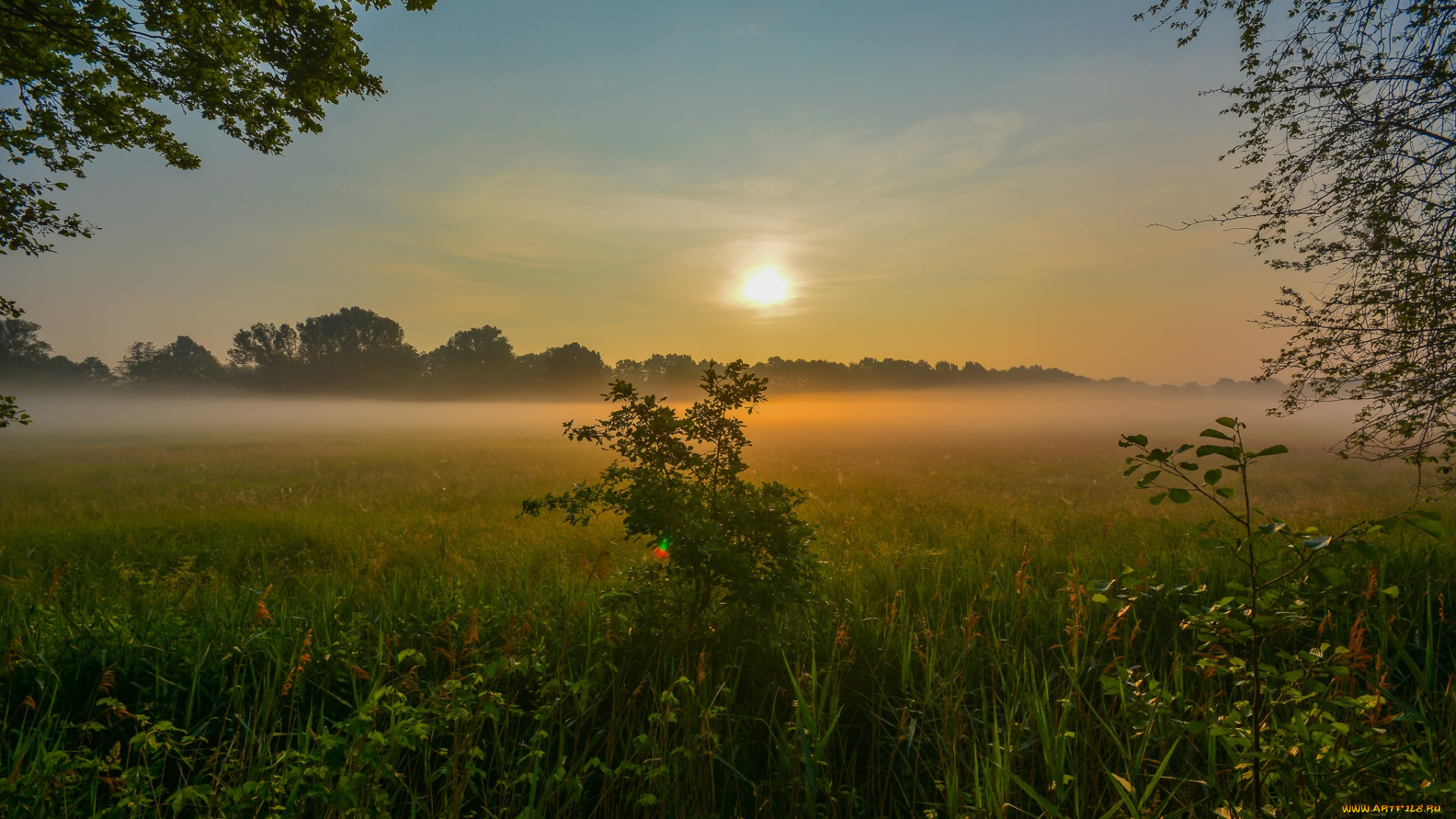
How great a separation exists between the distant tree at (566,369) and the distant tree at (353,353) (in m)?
21.5

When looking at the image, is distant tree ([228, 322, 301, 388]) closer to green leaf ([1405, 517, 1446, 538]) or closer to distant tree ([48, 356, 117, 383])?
distant tree ([48, 356, 117, 383])

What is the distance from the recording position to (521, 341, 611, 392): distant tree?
3979 inches

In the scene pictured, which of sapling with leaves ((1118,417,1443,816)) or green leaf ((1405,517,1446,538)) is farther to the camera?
sapling with leaves ((1118,417,1443,816))

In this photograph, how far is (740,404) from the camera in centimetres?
392

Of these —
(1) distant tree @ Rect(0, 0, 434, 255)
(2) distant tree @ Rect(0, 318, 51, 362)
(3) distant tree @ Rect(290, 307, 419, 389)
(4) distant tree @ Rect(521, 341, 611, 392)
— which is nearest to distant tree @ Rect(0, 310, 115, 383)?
(2) distant tree @ Rect(0, 318, 51, 362)

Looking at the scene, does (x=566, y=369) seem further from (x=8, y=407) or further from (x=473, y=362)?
(x=8, y=407)

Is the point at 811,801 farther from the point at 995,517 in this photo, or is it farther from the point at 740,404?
the point at 995,517

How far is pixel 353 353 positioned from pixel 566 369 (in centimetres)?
3710

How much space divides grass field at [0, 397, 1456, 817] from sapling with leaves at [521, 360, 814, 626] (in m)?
0.48

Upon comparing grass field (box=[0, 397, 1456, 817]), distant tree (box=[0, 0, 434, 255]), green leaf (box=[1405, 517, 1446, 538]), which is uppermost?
distant tree (box=[0, 0, 434, 255])

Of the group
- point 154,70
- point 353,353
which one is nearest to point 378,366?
point 353,353

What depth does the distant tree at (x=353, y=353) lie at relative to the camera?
3831 inches

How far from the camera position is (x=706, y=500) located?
393cm

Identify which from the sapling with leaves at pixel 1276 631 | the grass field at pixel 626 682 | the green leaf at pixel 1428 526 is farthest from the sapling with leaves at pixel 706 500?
the green leaf at pixel 1428 526
